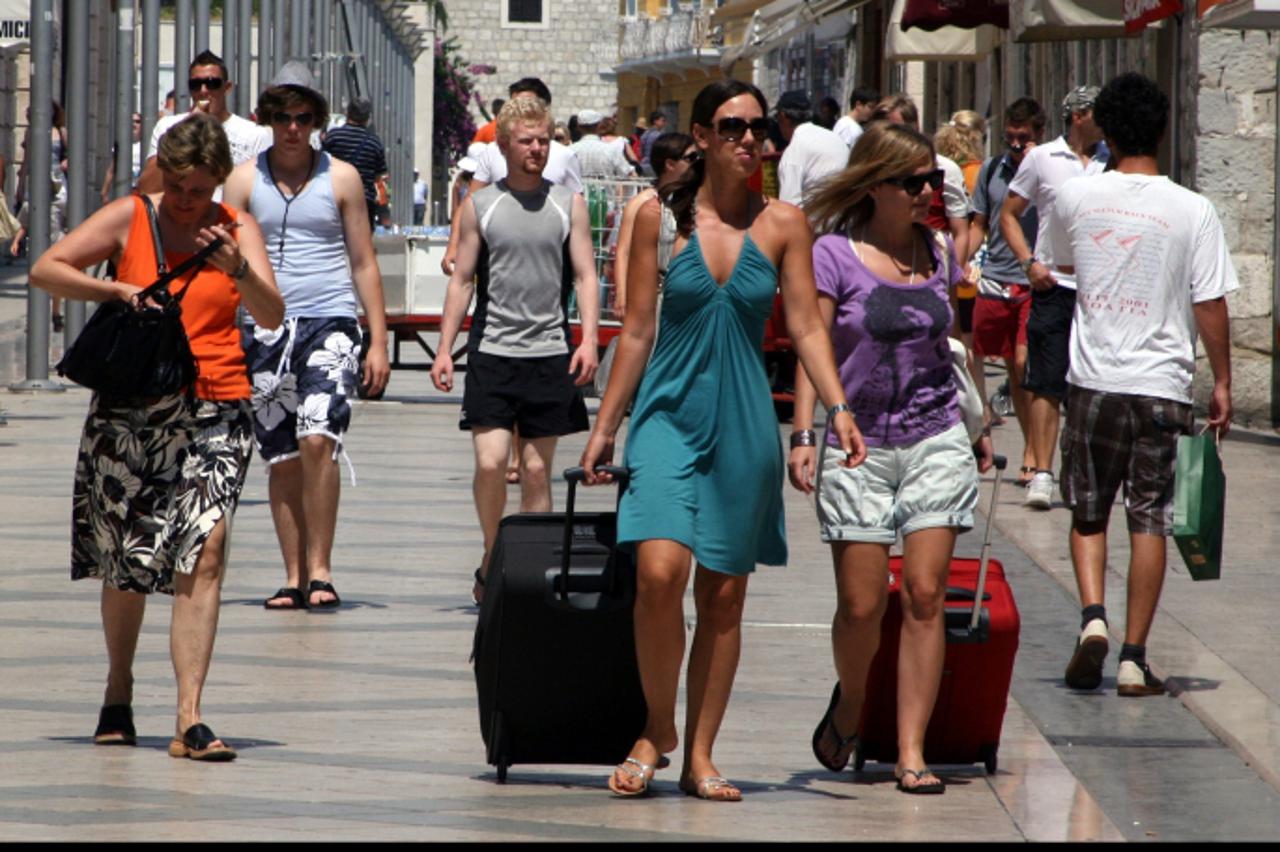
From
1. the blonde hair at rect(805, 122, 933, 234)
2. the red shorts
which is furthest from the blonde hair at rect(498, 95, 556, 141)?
the red shorts

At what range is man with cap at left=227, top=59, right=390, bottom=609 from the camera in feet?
29.5

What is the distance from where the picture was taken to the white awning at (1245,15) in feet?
40.2

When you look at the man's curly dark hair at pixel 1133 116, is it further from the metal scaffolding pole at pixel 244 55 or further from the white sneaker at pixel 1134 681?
the metal scaffolding pole at pixel 244 55

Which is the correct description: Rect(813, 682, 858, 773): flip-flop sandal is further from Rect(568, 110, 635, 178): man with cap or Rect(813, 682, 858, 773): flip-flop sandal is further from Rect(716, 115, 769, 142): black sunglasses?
Rect(568, 110, 635, 178): man with cap

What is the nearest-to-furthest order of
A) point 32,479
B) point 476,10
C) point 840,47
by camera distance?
point 32,479 → point 840,47 → point 476,10

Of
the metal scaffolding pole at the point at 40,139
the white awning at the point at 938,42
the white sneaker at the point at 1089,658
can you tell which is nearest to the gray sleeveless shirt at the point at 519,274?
the white sneaker at the point at 1089,658

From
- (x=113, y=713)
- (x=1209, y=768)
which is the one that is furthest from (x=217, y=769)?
(x=1209, y=768)

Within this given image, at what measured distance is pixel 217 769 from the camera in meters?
6.31

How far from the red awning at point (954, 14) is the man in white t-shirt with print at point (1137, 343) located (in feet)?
46.1

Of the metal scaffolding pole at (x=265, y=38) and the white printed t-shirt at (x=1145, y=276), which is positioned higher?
the metal scaffolding pole at (x=265, y=38)

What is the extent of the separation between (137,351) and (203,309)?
0.28m

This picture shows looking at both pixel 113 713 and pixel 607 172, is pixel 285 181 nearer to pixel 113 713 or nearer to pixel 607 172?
pixel 113 713

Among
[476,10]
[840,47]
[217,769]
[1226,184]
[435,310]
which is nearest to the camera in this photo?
[217,769]

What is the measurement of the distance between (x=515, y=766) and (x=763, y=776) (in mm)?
606
